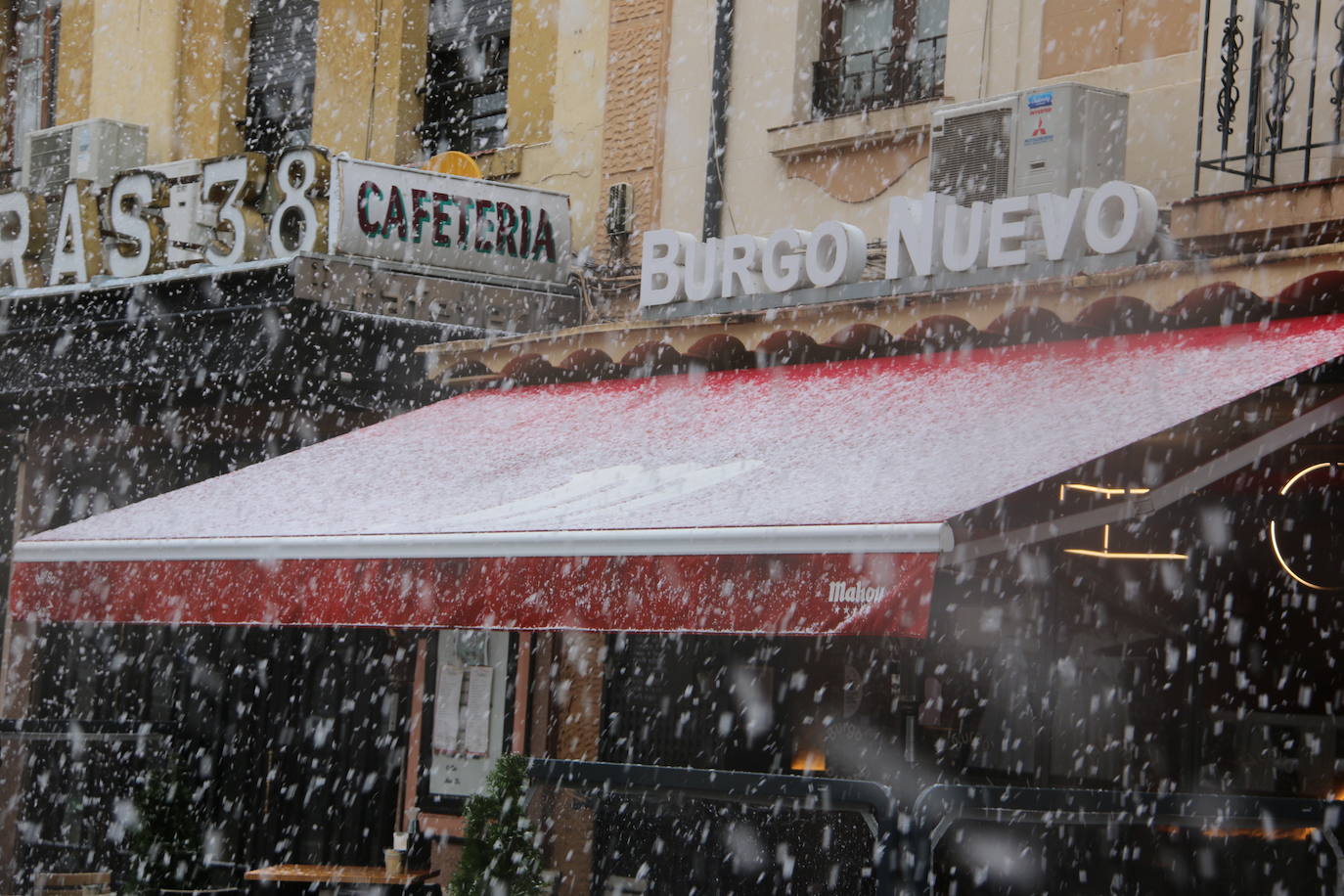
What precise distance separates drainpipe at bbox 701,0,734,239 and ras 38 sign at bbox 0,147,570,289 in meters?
1.10

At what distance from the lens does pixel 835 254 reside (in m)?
8.77

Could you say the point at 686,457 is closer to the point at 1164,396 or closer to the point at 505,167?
the point at 1164,396

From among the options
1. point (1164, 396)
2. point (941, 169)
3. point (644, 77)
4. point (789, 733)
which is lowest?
point (789, 733)

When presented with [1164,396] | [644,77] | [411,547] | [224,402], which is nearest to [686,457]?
[411,547]

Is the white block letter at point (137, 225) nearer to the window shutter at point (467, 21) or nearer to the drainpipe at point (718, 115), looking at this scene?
the window shutter at point (467, 21)

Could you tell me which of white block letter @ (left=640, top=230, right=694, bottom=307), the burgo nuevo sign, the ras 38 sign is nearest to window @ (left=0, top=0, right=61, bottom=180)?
the ras 38 sign

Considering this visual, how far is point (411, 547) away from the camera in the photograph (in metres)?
7.04

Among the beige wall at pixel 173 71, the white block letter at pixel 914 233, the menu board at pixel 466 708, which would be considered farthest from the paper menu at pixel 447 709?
the beige wall at pixel 173 71

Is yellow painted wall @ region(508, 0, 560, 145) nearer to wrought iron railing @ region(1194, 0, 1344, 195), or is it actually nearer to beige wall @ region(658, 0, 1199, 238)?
beige wall @ region(658, 0, 1199, 238)

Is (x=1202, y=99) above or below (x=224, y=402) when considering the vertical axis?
above

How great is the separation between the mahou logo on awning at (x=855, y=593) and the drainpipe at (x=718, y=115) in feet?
15.9

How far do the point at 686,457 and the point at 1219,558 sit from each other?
9.44ft

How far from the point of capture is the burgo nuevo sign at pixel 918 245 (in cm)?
781

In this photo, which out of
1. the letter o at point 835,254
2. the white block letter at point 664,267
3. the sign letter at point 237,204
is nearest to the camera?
the letter o at point 835,254
